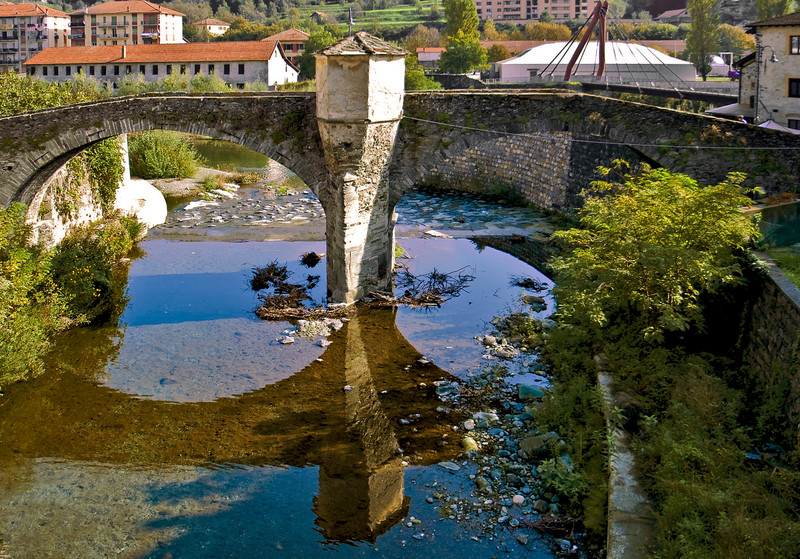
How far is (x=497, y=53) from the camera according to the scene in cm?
6256

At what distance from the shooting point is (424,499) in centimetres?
802

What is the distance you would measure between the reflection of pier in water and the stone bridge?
296cm

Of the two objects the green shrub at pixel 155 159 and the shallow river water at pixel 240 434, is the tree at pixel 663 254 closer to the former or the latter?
the shallow river water at pixel 240 434

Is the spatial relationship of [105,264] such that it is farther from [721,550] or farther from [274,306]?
[721,550]

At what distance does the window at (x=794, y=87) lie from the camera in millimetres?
26469

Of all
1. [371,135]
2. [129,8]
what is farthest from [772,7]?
[129,8]

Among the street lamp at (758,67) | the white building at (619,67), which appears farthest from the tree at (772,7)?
the street lamp at (758,67)

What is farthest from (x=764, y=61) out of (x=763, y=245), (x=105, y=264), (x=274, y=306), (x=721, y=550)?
(x=721, y=550)

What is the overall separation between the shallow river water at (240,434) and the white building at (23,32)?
71.4m

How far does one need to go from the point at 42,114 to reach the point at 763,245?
1140cm

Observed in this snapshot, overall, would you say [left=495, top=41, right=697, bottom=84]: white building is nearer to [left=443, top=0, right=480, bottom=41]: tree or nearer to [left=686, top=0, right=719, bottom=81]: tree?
[left=686, top=0, right=719, bottom=81]: tree

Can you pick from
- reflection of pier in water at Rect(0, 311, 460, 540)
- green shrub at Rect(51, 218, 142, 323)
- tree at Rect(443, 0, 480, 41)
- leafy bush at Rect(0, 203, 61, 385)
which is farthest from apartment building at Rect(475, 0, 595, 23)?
reflection of pier in water at Rect(0, 311, 460, 540)

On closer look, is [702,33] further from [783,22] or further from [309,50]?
[309,50]

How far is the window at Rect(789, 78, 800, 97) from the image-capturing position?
86.8 ft
